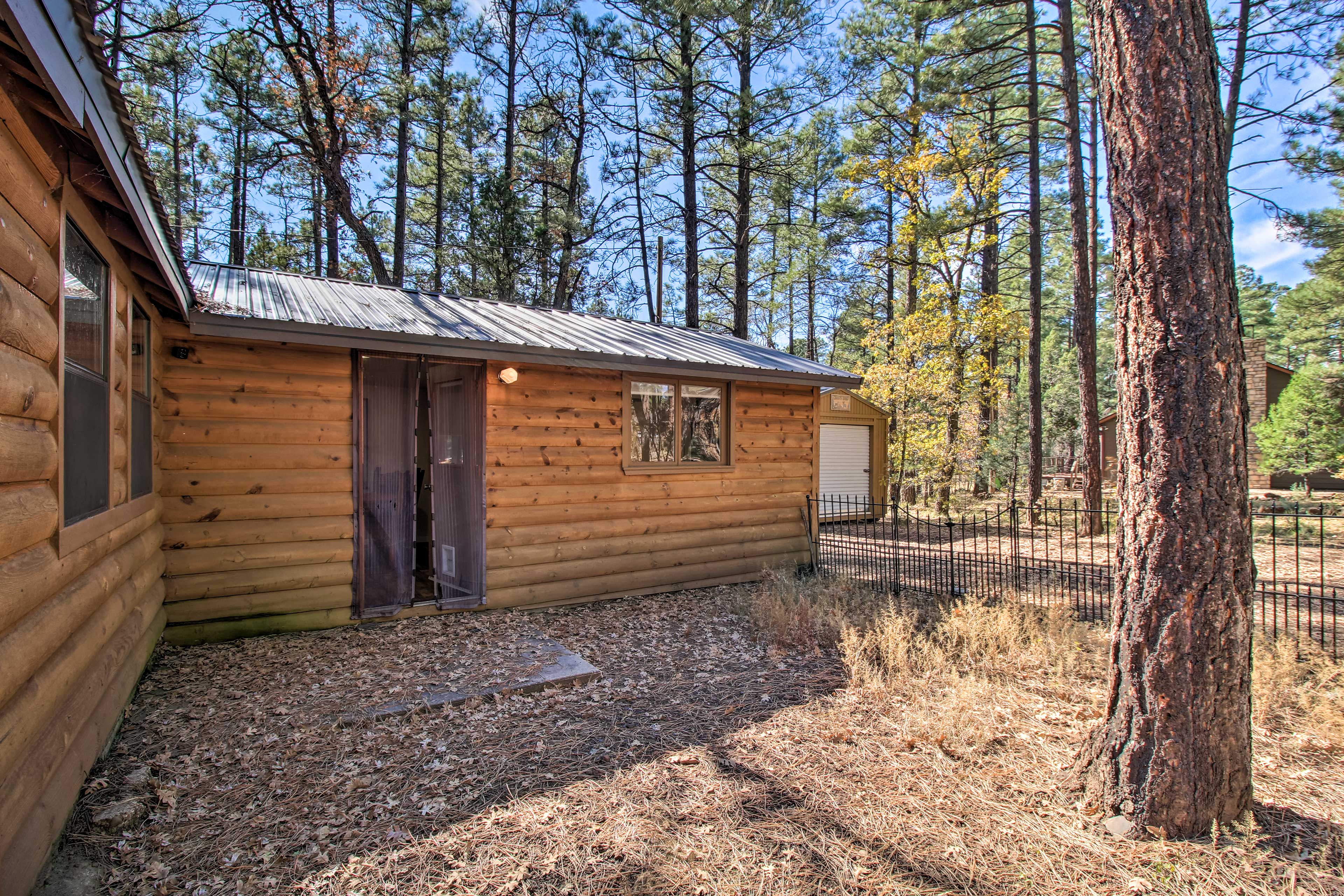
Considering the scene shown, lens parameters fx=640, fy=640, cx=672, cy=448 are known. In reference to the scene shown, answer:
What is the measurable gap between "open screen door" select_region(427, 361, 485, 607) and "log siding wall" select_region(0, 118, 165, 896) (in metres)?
2.96

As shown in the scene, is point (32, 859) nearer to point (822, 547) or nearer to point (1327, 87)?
point (822, 547)

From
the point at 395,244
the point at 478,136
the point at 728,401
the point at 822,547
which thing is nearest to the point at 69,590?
the point at 728,401

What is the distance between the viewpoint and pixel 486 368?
589 centimetres

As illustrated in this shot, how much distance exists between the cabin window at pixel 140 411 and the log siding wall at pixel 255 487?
18.3 inches

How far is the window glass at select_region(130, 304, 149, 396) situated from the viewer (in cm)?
383

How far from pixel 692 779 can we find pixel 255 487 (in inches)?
162

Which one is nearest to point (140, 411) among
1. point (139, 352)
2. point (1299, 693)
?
point (139, 352)

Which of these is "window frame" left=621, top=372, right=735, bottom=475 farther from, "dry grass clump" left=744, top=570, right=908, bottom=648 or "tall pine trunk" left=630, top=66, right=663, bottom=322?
"tall pine trunk" left=630, top=66, right=663, bottom=322

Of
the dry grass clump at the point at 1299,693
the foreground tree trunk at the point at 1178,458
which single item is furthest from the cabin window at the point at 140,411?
the dry grass clump at the point at 1299,693

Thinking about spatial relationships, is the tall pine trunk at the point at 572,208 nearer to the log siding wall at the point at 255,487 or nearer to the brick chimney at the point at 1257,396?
the log siding wall at the point at 255,487

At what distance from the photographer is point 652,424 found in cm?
703

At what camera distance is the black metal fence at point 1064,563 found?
540 centimetres

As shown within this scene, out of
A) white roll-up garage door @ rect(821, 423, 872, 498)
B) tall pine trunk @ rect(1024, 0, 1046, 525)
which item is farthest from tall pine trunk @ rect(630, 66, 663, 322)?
tall pine trunk @ rect(1024, 0, 1046, 525)

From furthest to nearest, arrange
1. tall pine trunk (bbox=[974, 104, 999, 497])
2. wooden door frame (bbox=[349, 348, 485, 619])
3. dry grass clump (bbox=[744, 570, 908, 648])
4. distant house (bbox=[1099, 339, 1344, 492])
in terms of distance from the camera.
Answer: distant house (bbox=[1099, 339, 1344, 492]), tall pine trunk (bbox=[974, 104, 999, 497]), wooden door frame (bbox=[349, 348, 485, 619]), dry grass clump (bbox=[744, 570, 908, 648])
